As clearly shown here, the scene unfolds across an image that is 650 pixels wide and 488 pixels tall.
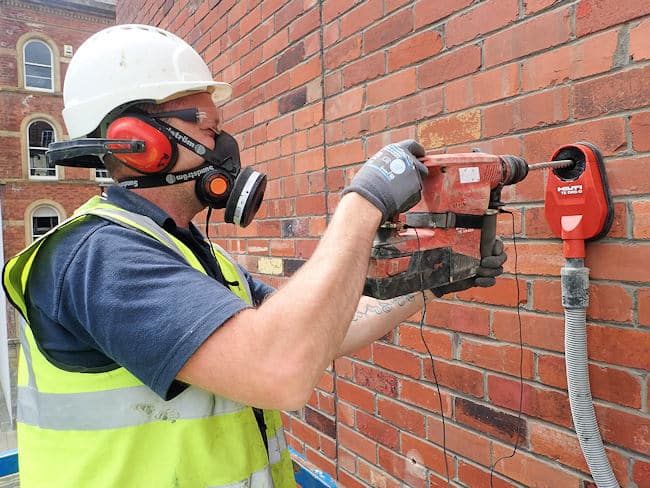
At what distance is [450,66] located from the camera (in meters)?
1.82

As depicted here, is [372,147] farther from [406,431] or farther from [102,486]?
[102,486]

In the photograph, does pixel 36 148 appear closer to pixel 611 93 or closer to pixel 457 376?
pixel 457 376

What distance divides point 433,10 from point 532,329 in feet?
3.87

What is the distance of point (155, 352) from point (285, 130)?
194cm

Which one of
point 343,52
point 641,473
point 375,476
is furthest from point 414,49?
point 375,476

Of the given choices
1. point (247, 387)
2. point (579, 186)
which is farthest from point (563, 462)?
point (247, 387)

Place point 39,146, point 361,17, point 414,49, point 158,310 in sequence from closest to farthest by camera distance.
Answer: point 158,310
point 414,49
point 361,17
point 39,146

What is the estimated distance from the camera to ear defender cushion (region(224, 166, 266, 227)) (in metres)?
1.68

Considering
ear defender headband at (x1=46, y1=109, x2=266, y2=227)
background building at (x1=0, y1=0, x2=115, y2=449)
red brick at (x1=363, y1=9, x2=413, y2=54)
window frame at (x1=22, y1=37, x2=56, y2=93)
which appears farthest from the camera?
window frame at (x1=22, y1=37, x2=56, y2=93)

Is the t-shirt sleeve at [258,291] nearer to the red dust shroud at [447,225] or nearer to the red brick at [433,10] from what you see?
the red dust shroud at [447,225]

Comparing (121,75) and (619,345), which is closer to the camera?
(619,345)

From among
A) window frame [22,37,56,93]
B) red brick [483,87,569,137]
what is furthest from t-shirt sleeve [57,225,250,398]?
window frame [22,37,56,93]

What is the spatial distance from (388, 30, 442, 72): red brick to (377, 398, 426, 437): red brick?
50.9 inches

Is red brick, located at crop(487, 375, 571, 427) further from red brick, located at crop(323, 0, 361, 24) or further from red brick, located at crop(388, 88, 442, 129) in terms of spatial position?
red brick, located at crop(323, 0, 361, 24)
